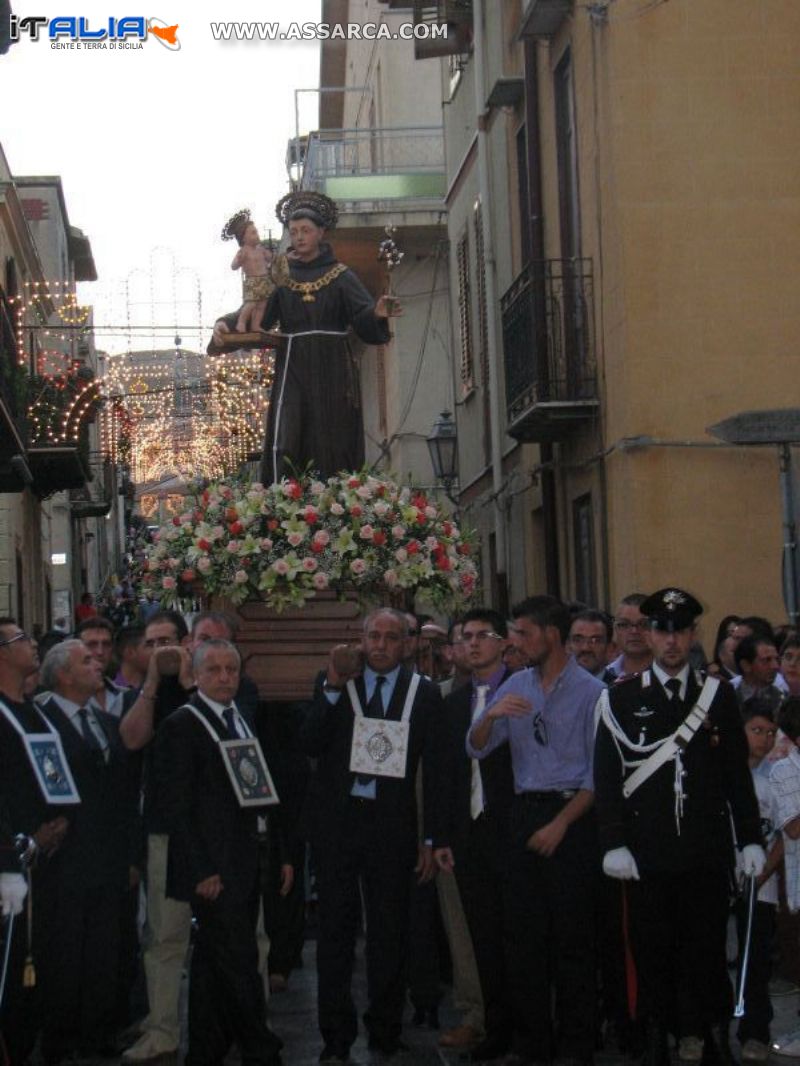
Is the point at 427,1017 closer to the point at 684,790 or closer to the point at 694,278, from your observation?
the point at 684,790

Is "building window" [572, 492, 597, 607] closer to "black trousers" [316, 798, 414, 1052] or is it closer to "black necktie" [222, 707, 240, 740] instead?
"black trousers" [316, 798, 414, 1052]

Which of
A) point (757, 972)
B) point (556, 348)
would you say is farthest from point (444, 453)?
point (757, 972)

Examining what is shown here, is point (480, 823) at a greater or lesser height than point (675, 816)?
lesser

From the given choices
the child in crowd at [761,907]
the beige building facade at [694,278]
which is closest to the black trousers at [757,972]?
the child in crowd at [761,907]

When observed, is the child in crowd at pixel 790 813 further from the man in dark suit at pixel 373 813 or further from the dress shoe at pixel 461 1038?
the man in dark suit at pixel 373 813

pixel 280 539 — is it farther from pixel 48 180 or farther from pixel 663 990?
pixel 48 180

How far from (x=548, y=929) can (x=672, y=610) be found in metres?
1.45

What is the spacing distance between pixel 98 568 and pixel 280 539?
168 feet

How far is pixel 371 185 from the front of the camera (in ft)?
88.5

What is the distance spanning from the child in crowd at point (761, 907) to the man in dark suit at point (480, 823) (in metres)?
1.01

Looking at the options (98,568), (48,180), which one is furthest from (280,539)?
(98,568)

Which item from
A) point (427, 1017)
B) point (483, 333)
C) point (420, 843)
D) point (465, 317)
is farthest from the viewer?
point (465, 317)

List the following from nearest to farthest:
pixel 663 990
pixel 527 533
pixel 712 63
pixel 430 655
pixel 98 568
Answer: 1. pixel 663 990
2. pixel 430 655
3. pixel 712 63
4. pixel 527 533
5. pixel 98 568

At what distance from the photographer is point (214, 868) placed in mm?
7969
